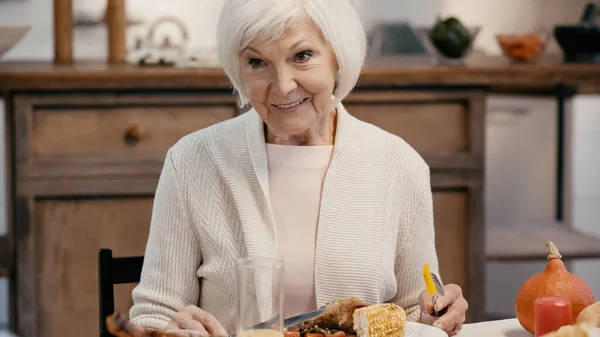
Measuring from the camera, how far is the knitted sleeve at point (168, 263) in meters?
1.95

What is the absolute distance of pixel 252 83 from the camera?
1.93 meters

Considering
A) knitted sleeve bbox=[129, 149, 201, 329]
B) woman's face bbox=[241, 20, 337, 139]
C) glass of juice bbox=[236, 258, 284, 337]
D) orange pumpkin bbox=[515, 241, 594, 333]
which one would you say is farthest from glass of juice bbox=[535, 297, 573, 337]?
knitted sleeve bbox=[129, 149, 201, 329]

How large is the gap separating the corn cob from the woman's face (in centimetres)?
50

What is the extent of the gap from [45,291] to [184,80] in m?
0.78

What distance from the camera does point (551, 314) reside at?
5.20ft

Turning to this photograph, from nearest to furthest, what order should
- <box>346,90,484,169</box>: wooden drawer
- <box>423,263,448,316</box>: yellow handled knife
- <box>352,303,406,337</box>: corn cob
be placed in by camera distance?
<box>352,303,406,337</box>: corn cob → <box>423,263,448,316</box>: yellow handled knife → <box>346,90,484,169</box>: wooden drawer

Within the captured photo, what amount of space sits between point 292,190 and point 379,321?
0.55 m

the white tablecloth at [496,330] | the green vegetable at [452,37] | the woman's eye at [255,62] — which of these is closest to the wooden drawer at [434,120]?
the green vegetable at [452,37]

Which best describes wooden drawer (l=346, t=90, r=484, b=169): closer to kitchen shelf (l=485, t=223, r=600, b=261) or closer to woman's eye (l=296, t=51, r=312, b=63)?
kitchen shelf (l=485, t=223, r=600, b=261)

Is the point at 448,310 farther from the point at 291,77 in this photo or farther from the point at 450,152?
the point at 450,152

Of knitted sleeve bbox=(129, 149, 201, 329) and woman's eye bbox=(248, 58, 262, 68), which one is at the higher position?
woman's eye bbox=(248, 58, 262, 68)

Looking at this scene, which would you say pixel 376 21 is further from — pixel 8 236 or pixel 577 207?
pixel 8 236

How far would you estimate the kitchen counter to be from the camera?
10.1 ft

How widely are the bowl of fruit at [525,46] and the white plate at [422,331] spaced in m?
1.92
